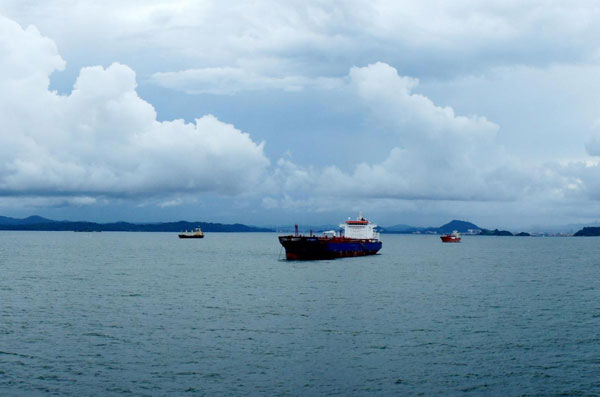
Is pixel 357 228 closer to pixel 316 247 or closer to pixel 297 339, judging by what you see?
pixel 316 247

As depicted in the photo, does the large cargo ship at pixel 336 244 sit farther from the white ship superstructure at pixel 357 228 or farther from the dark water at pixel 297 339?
the dark water at pixel 297 339

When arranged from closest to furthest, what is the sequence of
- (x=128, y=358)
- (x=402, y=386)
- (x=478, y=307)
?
(x=402, y=386)
(x=128, y=358)
(x=478, y=307)

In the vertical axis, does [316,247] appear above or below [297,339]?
above

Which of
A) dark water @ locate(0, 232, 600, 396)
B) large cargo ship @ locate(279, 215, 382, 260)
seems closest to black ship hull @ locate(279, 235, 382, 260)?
large cargo ship @ locate(279, 215, 382, 260)

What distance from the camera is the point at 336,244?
391 ft

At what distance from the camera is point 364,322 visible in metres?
44.5

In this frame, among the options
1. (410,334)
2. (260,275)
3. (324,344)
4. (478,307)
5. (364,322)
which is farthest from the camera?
(260,275)

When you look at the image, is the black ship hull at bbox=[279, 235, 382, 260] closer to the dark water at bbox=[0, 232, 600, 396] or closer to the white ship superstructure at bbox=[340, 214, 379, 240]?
the white ship superstructure at bbox=[340, 214, 379, 240]

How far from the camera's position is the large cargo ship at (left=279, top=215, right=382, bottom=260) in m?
111

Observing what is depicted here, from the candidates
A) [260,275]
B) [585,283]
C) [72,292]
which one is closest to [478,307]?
[585,283]

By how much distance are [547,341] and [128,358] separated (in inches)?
1126

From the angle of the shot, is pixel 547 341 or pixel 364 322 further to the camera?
pixel 364 322

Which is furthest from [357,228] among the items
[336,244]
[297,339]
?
[297,339]

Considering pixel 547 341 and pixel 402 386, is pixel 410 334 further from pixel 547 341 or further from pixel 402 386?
pixel 402 386
